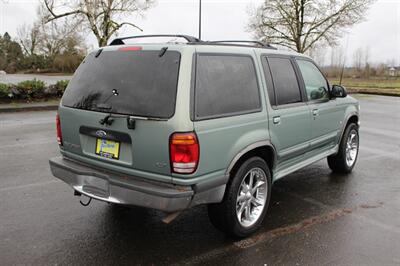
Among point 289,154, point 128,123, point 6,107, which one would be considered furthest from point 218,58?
point 6,107

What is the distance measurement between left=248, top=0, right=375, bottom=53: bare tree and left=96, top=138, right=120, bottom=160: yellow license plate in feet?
82.7

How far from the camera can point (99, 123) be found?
130 inches

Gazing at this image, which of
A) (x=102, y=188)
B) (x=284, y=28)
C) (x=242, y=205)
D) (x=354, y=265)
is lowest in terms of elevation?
(x=354, y=265)

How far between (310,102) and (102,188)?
9.05 feet

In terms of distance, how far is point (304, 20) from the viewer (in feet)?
88.4

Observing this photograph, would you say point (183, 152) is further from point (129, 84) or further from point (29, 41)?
point (29, 41)

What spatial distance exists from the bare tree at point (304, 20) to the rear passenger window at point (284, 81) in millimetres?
23619

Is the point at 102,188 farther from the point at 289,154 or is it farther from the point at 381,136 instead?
the point at 381,136

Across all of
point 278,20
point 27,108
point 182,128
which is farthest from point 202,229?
point 278,20

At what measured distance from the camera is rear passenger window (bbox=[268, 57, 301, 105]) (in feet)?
13.0

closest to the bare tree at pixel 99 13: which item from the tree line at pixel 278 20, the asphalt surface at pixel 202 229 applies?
the tree line at pixel 278 20

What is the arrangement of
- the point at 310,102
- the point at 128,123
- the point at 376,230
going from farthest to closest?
the point at 310,102 < the point at 376,230 < the point at 128,123

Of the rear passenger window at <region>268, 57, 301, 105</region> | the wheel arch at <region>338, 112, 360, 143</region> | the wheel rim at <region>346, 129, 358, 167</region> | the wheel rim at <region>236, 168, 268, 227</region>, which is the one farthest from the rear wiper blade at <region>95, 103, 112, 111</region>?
the wheel rim at <region>346, 129, 358, 167</region>

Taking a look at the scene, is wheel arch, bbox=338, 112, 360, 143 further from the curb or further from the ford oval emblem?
the curb
